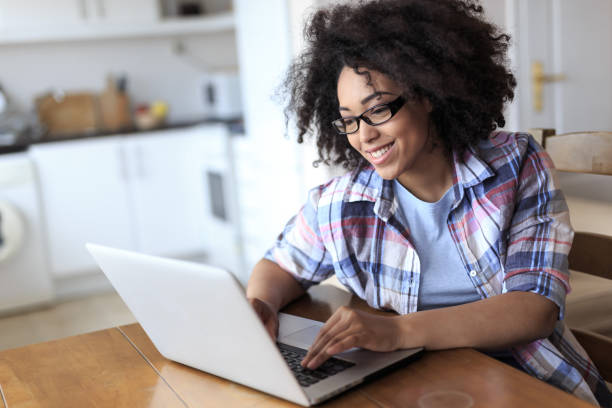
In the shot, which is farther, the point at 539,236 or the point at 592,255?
the point at 592,255

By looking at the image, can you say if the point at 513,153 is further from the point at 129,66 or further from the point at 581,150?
the point at 129,66

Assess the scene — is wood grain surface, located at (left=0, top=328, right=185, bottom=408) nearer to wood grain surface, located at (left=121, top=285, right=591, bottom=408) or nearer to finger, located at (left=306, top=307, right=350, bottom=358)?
wood grain surface, located at (left=121, top=285, right=591, bottom=408)

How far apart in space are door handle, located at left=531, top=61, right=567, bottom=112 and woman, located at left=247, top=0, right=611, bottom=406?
6.08 ft

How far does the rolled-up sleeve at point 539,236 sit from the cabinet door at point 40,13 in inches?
144

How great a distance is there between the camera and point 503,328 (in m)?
1.08

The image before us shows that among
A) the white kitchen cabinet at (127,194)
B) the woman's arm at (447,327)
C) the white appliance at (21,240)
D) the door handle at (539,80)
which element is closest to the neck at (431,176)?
the woman's arm at (447,327)

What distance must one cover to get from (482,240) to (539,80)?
2.07 meters

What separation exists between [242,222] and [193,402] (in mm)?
3182

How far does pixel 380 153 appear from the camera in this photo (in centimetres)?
125

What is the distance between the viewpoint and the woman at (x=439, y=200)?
1152 mm

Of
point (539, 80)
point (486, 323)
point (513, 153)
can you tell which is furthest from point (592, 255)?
point (539, 80)

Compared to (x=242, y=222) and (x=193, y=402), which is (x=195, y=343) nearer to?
(x=193, y=402)

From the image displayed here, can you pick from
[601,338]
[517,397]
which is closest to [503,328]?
[517,397]

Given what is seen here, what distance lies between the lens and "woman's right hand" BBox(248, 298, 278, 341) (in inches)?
46.2
